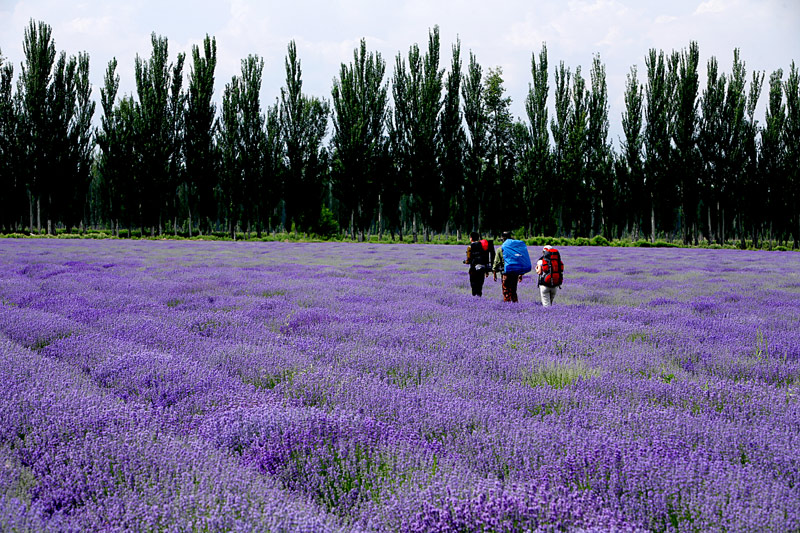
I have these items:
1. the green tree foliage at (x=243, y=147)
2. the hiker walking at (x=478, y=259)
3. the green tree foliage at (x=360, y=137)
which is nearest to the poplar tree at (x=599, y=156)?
the green tree foliage at (x=360, y=137)

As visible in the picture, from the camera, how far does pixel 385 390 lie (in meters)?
3.39

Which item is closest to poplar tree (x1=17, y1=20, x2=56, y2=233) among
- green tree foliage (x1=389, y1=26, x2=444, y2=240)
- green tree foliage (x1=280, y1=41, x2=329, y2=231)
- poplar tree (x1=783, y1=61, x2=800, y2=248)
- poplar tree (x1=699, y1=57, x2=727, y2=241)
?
green tree foliage (x1=280, y1=41, x2=329, y2=231)

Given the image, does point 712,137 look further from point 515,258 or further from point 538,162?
point 515,258

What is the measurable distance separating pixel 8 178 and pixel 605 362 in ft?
176

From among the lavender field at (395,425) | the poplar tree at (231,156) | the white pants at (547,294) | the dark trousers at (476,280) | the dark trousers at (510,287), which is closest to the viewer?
the lavender field at (395,425)

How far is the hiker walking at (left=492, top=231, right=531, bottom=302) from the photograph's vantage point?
8.30 m

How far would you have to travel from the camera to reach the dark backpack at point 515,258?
8.28 meters

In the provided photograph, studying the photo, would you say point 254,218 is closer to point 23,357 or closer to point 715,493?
point 23,357

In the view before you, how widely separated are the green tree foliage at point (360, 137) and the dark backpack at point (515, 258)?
1400 inches

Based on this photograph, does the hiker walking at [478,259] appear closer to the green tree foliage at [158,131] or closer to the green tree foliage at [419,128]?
the green tree foliage at [419,128]

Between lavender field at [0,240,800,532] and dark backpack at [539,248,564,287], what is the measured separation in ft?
5.78

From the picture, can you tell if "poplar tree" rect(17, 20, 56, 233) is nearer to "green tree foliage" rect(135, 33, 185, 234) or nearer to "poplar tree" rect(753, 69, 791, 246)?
"green tree foliage" rect(135, 33, 185, 234)

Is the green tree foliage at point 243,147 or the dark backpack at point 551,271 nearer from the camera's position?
the dark backpack at point 551,271

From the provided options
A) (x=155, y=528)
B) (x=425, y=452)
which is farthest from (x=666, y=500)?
(x=155, y=528)
